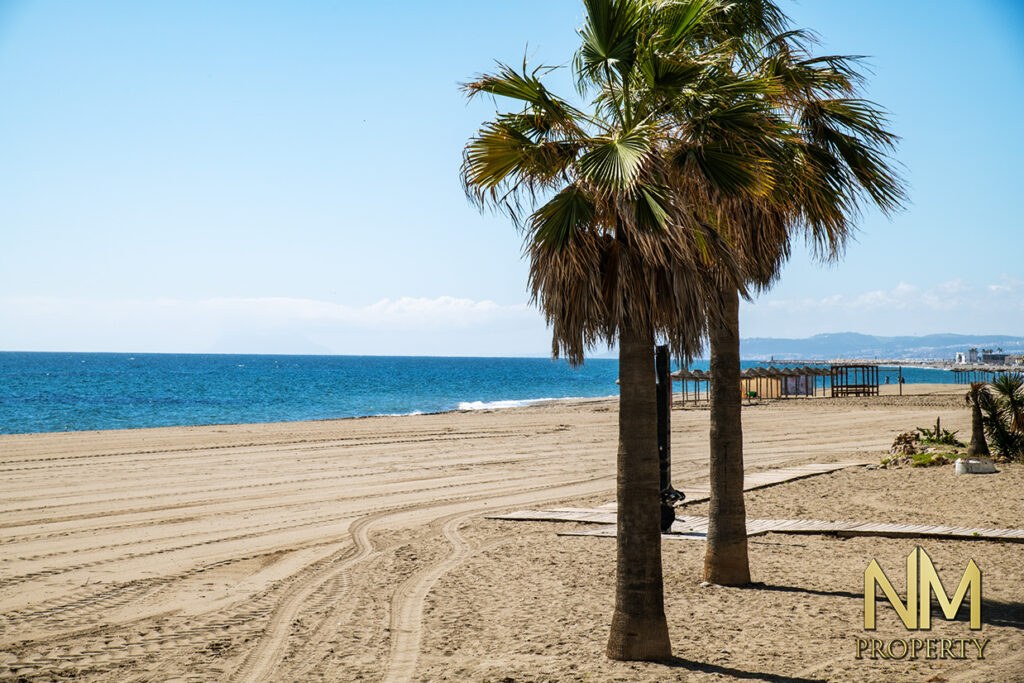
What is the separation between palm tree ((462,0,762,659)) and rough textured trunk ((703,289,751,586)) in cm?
191

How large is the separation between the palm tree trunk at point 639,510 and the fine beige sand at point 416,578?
222 mm

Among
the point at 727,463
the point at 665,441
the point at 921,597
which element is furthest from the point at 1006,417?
the point at 727,463

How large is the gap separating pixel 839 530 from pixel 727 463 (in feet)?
10.9

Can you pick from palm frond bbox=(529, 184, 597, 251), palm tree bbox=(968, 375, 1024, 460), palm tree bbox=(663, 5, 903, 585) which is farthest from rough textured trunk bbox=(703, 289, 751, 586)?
palm tree bbox=(968, 375, 1024, 460)

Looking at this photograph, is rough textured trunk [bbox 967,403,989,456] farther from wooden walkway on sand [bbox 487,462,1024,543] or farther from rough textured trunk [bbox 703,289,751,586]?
rough textured trunk [bbox 703,289,751,586]

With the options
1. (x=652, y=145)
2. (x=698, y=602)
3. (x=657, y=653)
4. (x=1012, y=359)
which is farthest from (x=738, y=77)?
(x=1012, y=359)

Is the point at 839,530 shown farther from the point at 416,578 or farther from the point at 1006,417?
the point at 1006,417

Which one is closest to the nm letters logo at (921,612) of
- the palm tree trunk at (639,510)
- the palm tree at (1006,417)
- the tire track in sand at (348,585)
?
the palm tree trunk at (639,510)

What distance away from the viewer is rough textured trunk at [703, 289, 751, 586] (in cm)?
745

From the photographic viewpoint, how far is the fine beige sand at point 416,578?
5.79m

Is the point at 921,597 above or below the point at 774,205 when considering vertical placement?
below

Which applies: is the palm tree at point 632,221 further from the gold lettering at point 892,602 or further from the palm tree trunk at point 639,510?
the gold lettering at point 892,602

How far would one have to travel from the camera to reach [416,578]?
8.41m

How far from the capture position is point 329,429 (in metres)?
29.6
